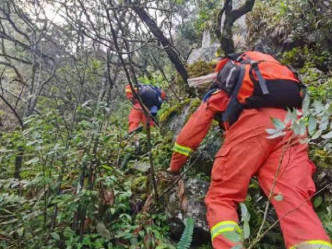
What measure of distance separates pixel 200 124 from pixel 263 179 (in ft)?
3.14

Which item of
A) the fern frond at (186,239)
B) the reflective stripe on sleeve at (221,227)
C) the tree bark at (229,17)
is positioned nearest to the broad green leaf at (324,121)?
the fern frond at (186,239)

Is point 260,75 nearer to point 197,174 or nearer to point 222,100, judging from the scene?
point 222,100

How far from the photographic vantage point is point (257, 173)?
11.2ft

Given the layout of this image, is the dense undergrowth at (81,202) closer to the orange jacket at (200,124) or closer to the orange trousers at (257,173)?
the orange trousers at (257,173)

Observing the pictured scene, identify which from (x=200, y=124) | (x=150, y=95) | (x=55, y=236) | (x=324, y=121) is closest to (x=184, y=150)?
(x=200, y=124)

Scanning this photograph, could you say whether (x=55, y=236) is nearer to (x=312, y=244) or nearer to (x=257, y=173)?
(x=257, y=173)

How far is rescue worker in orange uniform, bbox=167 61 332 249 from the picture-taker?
2.80 meters

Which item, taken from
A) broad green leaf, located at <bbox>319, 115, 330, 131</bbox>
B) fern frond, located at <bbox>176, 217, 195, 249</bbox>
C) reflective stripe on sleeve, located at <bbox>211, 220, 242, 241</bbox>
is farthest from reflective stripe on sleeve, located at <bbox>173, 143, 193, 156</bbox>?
broad green leaf, located at <bbox>319, 115, 330, 131</bbox>

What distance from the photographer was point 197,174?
13.7ft

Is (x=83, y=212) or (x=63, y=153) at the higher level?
(x=63, y=153)

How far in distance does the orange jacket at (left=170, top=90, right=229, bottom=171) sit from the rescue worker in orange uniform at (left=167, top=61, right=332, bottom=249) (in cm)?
36

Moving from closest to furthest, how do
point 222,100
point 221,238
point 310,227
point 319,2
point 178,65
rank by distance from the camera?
point 310,227 → point 221,238 → point 222,100 → point 178,65 → point 319,2

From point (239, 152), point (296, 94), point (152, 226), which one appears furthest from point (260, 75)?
point (152, 226)

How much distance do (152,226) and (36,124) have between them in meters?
1.48
